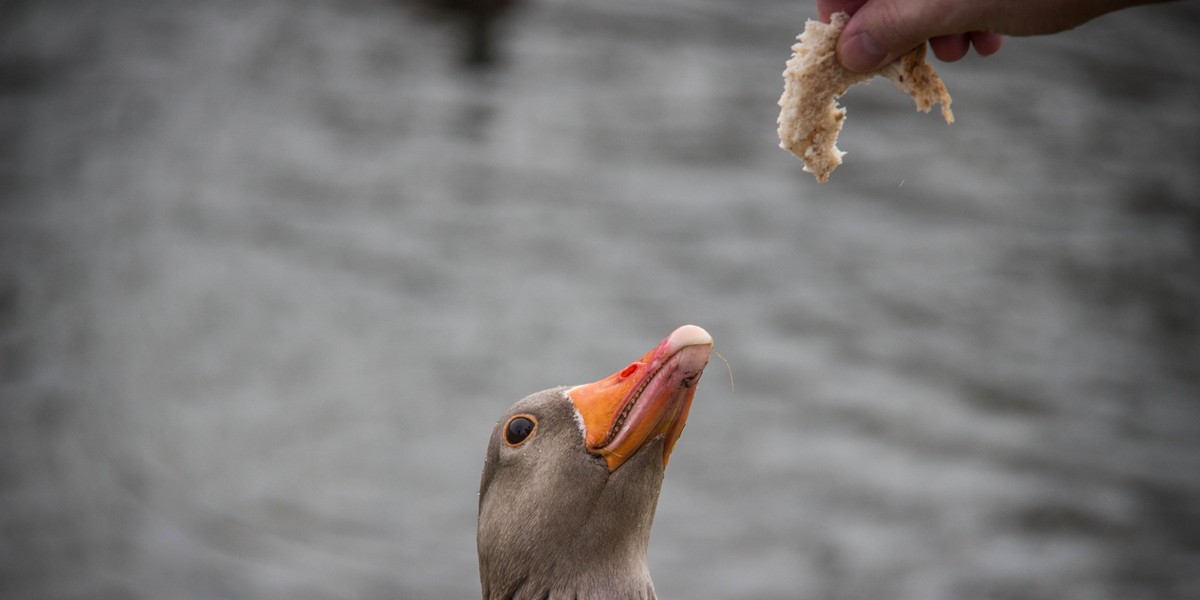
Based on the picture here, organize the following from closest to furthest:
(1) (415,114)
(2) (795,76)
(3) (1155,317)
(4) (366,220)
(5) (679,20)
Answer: (2) (795,76) → (3) (1155,317) → (4) (366,220) → (1) (415,114) → (5) (679,20)

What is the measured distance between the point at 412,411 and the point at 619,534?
4.72 meters

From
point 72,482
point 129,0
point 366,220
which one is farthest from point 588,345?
point 129,0

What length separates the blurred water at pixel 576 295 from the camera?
667 cm

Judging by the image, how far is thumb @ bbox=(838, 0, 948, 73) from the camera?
2432mm

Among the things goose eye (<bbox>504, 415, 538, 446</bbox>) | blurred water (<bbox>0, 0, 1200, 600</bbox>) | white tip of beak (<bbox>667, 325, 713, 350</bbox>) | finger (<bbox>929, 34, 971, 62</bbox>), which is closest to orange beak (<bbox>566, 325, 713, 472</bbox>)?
white tip of beak (<bbox>667, 325, 713, 350</bbox>)

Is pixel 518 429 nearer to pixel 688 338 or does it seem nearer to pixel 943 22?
pixel 688 338

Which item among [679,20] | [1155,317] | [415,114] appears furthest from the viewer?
[679,20]

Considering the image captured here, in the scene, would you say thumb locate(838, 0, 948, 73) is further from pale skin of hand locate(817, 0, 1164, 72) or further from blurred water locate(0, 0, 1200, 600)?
blurred water locate(0, 0, 1200, 600)

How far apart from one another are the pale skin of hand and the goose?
823 mm

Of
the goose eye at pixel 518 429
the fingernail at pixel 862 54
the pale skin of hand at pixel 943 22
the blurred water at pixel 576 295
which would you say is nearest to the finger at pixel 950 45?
the pale skin of hand at pixel 943 22

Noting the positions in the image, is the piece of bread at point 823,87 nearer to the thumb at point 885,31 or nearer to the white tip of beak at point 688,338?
the thumb at point 885,31

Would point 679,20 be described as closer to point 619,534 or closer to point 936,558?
point 936,558

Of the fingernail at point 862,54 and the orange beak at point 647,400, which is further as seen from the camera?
the orange beak at point 647,400

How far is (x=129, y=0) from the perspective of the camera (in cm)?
1112
